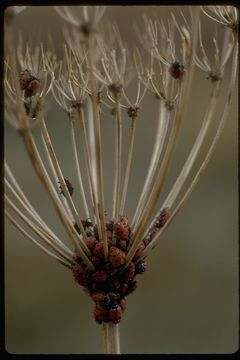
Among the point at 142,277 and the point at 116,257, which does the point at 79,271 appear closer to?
the point at 116,257

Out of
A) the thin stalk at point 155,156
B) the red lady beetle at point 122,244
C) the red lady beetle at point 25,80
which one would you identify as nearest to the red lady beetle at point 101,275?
the red lady beetle at point 122,244

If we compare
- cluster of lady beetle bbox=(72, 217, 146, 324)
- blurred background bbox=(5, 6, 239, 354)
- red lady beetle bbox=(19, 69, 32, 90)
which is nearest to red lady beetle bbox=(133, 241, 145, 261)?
cluster of lady beetle bbox=(72, 217, 146, 324)

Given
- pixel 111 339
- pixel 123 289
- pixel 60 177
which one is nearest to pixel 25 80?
pixel 60 177

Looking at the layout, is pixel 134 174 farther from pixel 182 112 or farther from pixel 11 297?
pixel 182 112

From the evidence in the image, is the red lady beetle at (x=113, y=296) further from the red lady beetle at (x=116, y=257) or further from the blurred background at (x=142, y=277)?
the blurred background at (x=142, y=277)

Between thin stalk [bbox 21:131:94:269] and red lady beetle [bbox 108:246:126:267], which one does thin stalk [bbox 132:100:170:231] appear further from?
thin stalk [bbox 21:131:94:269]

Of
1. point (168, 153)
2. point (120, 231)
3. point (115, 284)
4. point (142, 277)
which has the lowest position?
point (142, 277)
